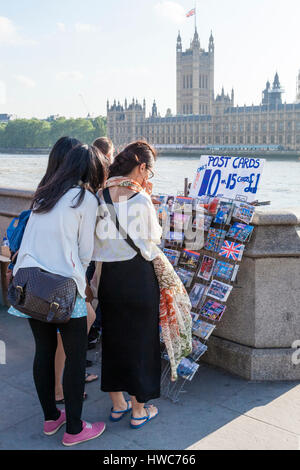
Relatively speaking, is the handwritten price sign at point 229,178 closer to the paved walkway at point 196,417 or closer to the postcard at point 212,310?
the postcard at point 212,310

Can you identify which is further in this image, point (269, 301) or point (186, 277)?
point (186, 277)

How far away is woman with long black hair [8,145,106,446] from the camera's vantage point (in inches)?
78.7

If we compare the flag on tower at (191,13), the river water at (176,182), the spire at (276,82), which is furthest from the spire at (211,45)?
the river water at (176,182)

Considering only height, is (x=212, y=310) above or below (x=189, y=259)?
below

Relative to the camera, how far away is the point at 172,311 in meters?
2.36

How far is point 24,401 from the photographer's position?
2588 millimetres

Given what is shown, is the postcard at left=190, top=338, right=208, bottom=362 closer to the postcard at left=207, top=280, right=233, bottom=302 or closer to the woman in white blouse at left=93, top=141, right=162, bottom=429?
the postcard at left=207, top=280, right=233, bottom=302

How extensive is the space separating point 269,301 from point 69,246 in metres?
1.25

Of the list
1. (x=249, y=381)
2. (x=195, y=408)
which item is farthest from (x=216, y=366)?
(x=195, y=408)

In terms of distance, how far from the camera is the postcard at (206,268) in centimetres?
287

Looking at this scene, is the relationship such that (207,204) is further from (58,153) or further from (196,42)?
(196,42)

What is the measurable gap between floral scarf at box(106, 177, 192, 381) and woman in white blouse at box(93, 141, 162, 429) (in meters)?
0.04

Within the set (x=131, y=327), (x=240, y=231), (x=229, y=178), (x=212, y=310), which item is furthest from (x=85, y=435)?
(x=229, y=178)

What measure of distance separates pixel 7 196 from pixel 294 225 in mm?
2403
